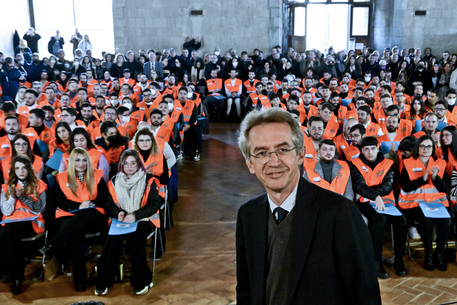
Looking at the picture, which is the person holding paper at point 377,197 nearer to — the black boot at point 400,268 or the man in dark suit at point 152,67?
the black boot at point 400,268

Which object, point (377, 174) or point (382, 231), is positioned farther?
point (377, 174)

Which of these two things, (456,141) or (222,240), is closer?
(222,240)

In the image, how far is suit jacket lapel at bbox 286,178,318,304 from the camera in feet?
5.06

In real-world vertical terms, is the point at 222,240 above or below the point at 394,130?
below

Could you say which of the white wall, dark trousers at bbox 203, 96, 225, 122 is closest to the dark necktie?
dark trousers at bbox 203, 96, 225, 122

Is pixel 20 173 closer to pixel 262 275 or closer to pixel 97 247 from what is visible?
pixel 97 247

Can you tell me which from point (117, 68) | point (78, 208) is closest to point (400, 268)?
point (78, 208)

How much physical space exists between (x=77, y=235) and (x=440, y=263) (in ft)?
12.6

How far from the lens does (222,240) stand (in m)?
5.34

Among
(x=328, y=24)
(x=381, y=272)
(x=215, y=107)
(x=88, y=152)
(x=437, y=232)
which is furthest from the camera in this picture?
(x=328, y=24)

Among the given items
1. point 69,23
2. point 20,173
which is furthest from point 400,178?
point 69,23

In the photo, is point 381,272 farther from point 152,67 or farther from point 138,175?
point 152,67

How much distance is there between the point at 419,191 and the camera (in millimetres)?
4969

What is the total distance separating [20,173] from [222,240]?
7.89 feet
